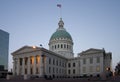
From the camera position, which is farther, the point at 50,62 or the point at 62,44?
the point at 62,44

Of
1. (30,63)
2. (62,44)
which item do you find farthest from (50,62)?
(62,44)

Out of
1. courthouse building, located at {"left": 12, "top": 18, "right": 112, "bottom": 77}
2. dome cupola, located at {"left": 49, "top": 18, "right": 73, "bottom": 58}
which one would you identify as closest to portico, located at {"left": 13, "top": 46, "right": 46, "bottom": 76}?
courthouse building, located at {"left": 12, "top": 18, "right": 112, "bottom": 77}

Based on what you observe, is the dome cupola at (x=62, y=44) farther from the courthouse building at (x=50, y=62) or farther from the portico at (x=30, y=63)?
the portico at (x=30, y=63)

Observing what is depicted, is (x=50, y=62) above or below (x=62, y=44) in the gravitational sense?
below

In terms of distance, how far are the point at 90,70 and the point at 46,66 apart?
19402mm

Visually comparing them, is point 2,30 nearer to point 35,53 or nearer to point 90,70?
point 35,53

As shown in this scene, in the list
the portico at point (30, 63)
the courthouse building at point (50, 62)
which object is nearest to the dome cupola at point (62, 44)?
the courthouse building at point (50, 62)

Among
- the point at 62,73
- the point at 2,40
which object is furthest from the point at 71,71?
the point at 2,40

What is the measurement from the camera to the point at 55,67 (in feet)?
305

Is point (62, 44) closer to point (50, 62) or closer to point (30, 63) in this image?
point (50, 62)

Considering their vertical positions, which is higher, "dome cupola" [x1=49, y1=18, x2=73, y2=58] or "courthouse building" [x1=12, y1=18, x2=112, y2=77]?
"dome cupola" [x1=49, y1=18, x2=73, y2=58]

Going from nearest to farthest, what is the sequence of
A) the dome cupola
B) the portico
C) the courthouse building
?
the portico, the courthouse building, the dome cupola

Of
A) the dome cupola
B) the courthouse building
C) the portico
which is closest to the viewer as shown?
the portico

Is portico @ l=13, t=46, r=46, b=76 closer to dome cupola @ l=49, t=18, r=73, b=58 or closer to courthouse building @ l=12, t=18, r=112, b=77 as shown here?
courthouse building @ l=12, t=18, r=112, b=77
